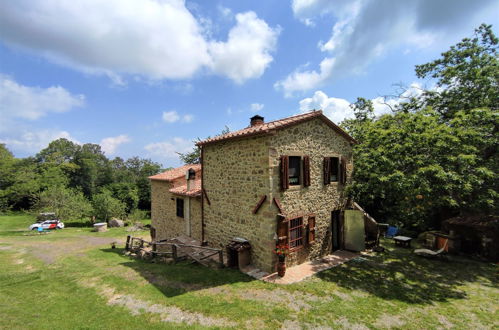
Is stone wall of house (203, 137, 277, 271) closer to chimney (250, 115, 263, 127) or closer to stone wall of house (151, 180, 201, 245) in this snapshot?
stone wall of house (151, 180, 201, 245)

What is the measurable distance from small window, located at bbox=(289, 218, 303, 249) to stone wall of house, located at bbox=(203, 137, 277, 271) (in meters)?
1.26

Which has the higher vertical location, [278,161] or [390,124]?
[390,124]

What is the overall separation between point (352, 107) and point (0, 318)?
2795 cm

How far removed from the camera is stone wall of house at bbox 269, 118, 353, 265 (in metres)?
8.97

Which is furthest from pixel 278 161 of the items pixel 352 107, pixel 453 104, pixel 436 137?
pixel 352 107

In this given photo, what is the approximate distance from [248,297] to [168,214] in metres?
11.0

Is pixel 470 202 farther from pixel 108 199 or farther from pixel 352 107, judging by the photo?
→ pixel 108 199

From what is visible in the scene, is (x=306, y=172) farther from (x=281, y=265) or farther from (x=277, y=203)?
(x=281, y=265)

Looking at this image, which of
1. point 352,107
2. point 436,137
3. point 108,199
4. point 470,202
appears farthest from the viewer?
point 108,199

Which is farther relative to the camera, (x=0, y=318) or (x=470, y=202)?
(x=470, y=202)

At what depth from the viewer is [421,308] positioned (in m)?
6.56

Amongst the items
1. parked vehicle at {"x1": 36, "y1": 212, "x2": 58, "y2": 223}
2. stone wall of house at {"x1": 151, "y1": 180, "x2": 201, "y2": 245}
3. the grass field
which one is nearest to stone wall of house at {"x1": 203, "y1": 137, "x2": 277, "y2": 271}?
stone wall of house at {"x1": 151, "y1": 180, "x2": 201, "y2": 245}

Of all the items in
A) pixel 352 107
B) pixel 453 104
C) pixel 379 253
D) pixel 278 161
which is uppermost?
pixel 352 107

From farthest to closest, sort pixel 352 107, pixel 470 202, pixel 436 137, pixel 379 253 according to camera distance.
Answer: pixel 352 107 → pixel 379 253 → pixel 470 202 → pixel 436 137
